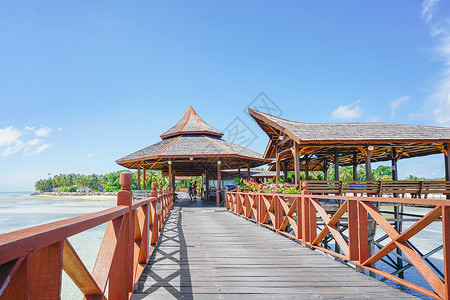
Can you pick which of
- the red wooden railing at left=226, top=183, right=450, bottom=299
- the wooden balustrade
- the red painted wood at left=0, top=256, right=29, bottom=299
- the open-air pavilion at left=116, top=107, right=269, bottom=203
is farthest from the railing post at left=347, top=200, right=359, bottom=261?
the open-air pavilion at left=116, top=107, right=269, bottom=203

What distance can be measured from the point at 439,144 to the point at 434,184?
297 centimetres

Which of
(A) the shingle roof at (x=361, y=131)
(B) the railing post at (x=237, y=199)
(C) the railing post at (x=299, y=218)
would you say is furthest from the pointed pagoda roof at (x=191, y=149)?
(C) the railing post at (x=299, y=218)

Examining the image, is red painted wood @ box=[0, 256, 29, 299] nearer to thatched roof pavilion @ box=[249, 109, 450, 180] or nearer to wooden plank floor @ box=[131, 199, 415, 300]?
wooden plank floor @ box=[131, 199, 415, 300]

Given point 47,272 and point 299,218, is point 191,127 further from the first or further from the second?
point 47,272

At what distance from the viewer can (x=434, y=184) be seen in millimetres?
10062

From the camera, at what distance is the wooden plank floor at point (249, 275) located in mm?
2893

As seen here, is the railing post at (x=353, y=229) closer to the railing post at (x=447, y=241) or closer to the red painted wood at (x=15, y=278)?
the railing post at (x=447, y=241)

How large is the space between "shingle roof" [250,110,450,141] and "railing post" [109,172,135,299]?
858 cm

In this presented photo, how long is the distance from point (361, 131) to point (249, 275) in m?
10.5

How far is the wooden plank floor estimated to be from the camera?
2.89 m

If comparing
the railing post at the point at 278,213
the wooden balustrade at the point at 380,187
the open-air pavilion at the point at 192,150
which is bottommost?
the railing post at the point at 278,213

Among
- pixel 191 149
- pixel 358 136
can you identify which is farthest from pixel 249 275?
pixel 191 149

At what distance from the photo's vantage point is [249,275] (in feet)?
11.5

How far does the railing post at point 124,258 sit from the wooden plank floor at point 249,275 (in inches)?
17.2
